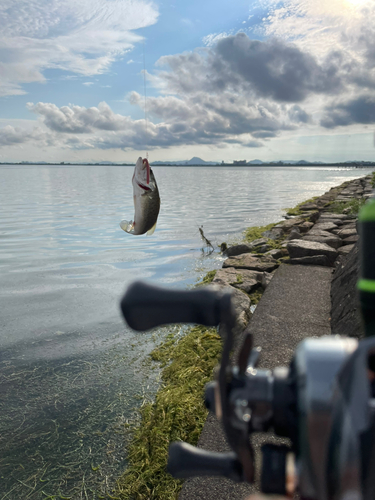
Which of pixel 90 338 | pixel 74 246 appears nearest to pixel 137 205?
pixel 90 338

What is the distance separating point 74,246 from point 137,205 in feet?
29.8

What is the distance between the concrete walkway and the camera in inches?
97.5

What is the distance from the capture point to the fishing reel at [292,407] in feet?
1.84

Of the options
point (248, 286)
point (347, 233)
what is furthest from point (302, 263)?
point (347, 233)

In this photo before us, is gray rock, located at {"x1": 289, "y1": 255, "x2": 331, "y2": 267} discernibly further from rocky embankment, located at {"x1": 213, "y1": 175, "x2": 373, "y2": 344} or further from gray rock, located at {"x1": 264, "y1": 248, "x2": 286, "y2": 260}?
gray rock, located at {"x1": 264, "y1": 248, "x2": 286, "y2": 260}

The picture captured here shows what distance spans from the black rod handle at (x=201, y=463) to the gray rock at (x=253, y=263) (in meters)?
7.30

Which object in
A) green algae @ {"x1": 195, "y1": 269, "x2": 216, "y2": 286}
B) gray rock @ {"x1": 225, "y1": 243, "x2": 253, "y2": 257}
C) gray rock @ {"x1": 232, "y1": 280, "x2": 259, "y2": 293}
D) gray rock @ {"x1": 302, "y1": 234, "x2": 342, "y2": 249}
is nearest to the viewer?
gray rock @ {"x1": 232, "y1": 280, "x2": 259, "y2": 293}

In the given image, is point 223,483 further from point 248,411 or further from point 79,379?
point 79,379

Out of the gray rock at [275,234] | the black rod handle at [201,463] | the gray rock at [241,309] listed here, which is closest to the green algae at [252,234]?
the gray rock at [275,234]

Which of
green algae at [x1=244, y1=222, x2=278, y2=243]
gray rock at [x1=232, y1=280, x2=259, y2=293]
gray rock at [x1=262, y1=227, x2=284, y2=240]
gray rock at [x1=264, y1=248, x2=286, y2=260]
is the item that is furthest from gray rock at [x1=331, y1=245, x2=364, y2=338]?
green algae at [x1=244, y1=222, x2=278, y2=243]

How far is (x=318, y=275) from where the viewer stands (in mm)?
6176

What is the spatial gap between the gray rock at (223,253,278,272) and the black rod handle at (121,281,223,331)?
7.36 metres

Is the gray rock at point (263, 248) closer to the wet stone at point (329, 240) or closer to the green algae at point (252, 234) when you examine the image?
the wet stone at point (329, 240)

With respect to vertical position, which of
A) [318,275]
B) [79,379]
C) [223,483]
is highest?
[318,275]
